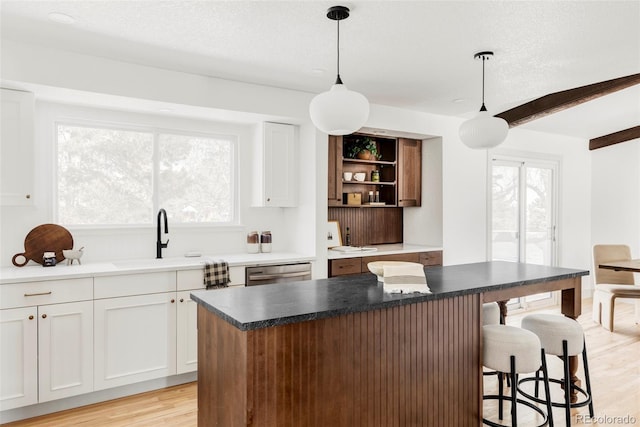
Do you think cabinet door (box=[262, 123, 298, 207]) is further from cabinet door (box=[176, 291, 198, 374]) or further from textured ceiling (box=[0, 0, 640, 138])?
cabinet door (box=[176, 291, 198, 374])

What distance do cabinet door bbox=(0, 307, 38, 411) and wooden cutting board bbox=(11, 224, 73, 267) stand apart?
1.89 ft

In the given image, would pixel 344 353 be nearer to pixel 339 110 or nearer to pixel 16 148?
pixel 339 110

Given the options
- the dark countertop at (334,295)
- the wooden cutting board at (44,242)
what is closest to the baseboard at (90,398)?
the wooden cutting board at (44,242)

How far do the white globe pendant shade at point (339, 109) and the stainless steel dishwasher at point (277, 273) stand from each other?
1.85m

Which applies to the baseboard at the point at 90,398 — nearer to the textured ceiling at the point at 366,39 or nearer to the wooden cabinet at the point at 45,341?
the wooden cabinet at the point at 45,341

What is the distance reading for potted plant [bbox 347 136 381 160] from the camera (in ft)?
15.9

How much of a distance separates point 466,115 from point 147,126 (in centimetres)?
351

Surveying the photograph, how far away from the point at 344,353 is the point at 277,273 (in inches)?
71.3

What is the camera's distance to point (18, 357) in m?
2.79

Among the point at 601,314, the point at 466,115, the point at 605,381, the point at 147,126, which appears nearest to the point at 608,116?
the point at 466,115

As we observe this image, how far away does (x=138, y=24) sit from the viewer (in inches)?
99.7

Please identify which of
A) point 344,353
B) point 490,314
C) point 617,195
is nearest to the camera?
point 344,353

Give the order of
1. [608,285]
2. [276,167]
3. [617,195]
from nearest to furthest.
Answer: [276,167] → [608,285] → [617,195]

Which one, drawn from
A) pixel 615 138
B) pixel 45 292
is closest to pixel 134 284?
pixel 45 292
